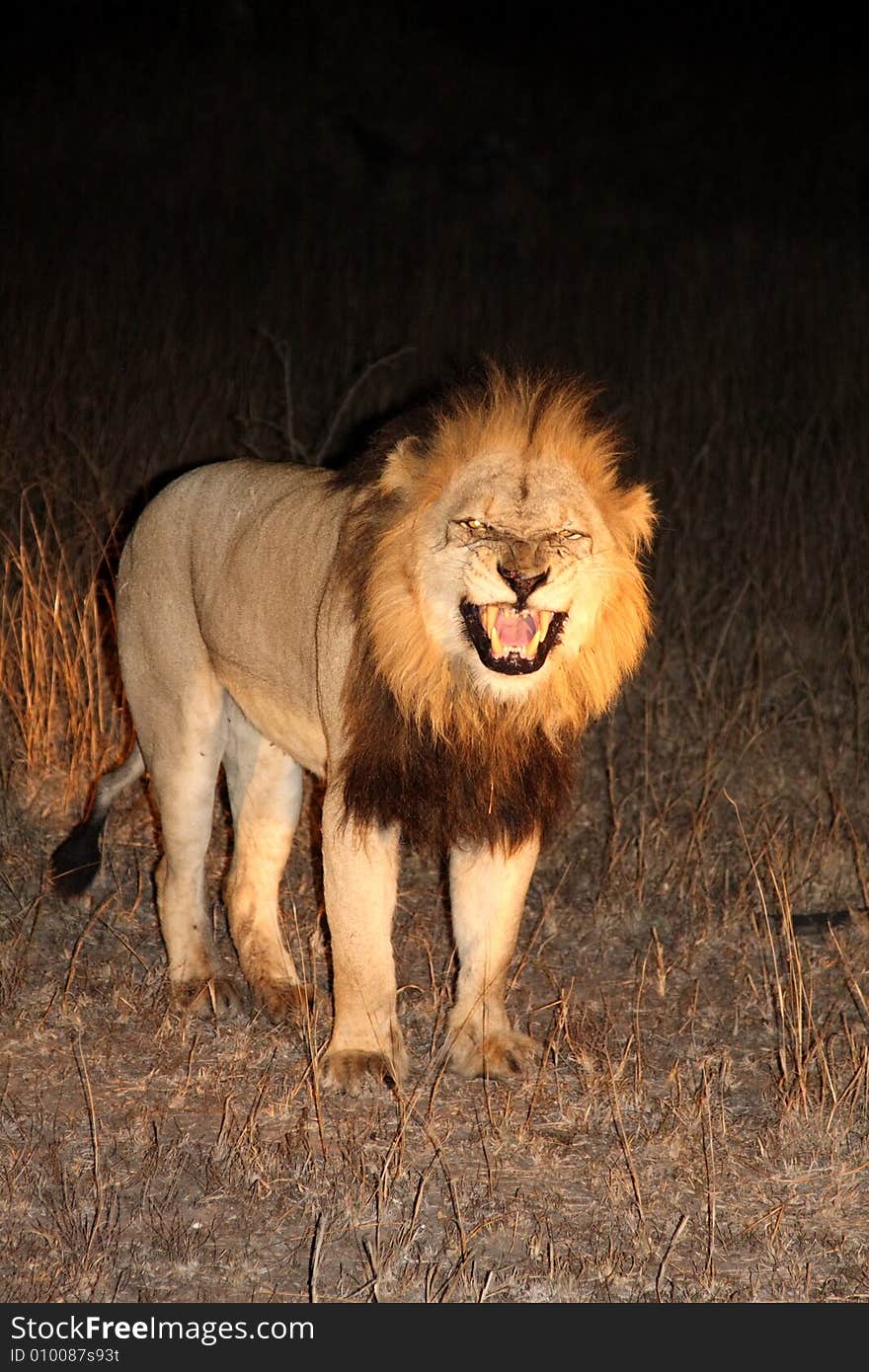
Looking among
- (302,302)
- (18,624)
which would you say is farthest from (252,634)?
(302,302)

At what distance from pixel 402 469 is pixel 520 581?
423 millimetres

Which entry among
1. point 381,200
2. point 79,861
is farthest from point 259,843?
point 381,200

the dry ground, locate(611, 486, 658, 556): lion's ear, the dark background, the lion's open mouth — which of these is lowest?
the dry ground

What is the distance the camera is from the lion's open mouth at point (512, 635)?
327 cm

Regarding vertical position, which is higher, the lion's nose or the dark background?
the dark background

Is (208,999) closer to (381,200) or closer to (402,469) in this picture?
(402,469)

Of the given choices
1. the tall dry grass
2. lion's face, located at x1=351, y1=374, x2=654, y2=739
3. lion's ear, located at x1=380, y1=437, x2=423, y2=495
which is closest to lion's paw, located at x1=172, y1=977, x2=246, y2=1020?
lion's face, located at x1=351, y1=374, x2=654, y2=739

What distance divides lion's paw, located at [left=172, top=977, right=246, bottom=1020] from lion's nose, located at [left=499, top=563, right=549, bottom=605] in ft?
4.80

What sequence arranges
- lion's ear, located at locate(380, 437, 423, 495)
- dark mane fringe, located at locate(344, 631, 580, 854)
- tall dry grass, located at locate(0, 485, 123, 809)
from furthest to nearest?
1. tall dry grass, located at locate(0, 485, 123, 809)
2. dark mane fringe, located at locate(344, 631, 580, 854)
3. lion's ear, located at locate(380, 437, 423, 495)

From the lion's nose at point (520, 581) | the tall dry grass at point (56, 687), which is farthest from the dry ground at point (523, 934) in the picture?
the lion's nose at point (520, 581)

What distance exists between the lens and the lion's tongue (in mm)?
3275

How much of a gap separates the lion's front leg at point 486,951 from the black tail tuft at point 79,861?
1.17 m

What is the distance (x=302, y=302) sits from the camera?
11695 mm

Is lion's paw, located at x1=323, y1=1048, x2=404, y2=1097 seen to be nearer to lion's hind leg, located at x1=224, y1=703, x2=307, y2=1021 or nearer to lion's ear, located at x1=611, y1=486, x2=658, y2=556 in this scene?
lion's hind leg, located at x1=224, y1=703, x2=307, y2=1021
